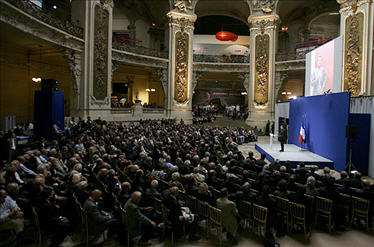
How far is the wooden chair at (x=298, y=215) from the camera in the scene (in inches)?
196

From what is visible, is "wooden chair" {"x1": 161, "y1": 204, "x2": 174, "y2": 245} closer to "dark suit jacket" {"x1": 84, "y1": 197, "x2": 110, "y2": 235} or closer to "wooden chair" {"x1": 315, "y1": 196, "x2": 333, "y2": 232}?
"dark suit jacket" {"x1": 84, "y1": 197, "x2": 110, "y2": 235}

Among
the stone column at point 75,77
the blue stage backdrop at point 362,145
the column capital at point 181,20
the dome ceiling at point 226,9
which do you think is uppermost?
the dome ceiling at point 226,9

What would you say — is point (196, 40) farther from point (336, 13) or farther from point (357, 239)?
point (357, 239)

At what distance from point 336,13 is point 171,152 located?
2464 centimetres

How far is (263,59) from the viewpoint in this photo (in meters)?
24.8

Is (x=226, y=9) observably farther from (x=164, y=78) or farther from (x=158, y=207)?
(x=158, y=207)

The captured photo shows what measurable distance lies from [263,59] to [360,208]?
21090mm

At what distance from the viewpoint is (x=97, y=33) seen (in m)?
17.8

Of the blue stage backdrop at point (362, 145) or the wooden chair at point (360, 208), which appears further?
the blue stage backdrop at point (362, 145)

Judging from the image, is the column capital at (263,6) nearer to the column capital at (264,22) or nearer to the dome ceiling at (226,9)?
the column capital at (264,22)

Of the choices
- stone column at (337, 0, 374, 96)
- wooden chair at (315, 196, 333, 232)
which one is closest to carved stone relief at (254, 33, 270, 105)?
stone column at (337, 0, 374, 96)

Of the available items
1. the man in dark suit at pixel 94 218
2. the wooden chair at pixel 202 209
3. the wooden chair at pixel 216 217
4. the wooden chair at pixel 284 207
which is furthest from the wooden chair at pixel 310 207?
the man in dark suit at pixel 94 218

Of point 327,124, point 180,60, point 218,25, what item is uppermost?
point 218,25

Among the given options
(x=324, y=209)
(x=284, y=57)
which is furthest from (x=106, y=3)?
(x=324, y=209)
